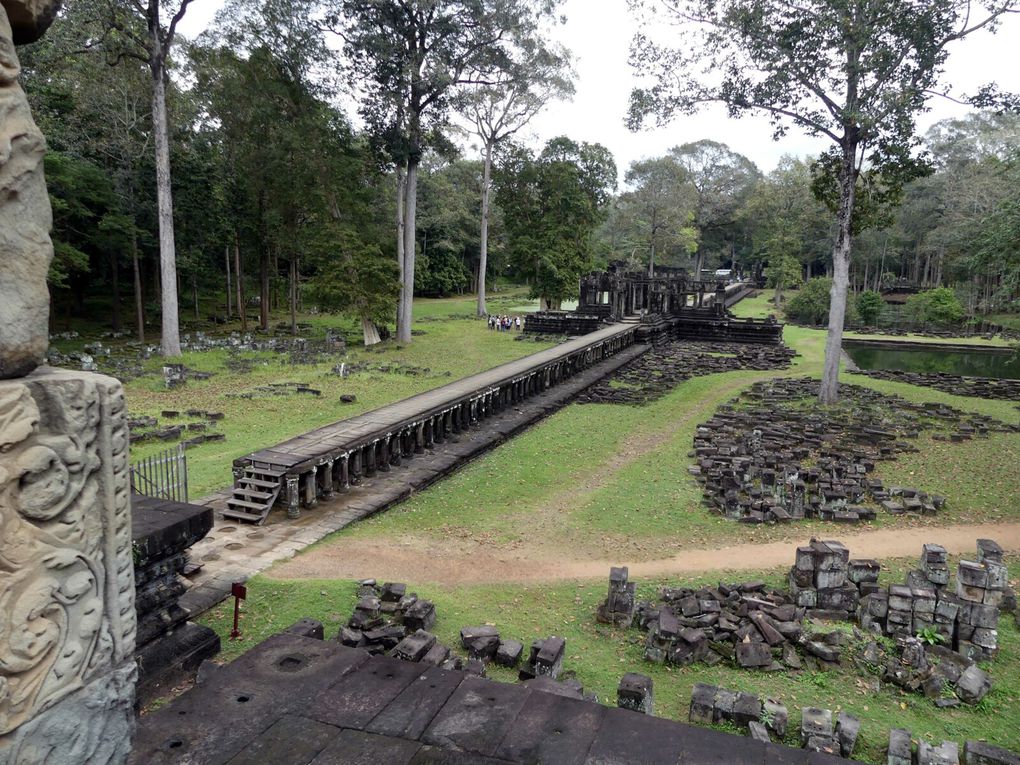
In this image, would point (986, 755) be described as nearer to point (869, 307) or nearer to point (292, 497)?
point (292, 497)

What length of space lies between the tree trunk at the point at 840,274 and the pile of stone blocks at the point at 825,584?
41.2 ft

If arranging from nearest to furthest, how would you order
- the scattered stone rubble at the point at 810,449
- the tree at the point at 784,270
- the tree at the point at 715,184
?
the scattered stone rubble at the point at 810,449 < the tree at the point at 784,270 < the tree at the point at 715,184

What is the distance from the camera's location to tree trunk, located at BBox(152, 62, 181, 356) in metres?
21.0

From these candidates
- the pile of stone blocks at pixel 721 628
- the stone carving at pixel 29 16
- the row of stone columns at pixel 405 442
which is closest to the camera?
the stone carving at pixel 29 16

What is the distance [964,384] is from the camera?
22.7 metres

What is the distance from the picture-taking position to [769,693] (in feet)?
17.9

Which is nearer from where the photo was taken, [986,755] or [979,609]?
[986,755]

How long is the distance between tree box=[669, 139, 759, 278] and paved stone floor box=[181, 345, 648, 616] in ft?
173

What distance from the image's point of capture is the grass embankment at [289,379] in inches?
517

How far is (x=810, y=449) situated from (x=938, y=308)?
32.1 meters

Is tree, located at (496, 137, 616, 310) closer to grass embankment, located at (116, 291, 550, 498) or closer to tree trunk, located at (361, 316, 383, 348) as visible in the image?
grass embankment, located at (116, 291, 550, 498)

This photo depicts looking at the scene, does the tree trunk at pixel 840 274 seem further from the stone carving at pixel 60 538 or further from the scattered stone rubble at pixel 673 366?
the stone carving at pixel 60 538

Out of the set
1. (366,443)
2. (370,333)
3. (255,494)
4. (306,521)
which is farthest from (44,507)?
(370,333)

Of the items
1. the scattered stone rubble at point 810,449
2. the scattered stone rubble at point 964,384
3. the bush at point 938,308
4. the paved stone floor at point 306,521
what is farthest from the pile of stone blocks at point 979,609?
the bush at point 938,308
